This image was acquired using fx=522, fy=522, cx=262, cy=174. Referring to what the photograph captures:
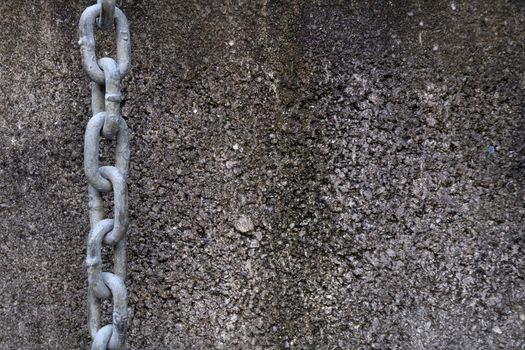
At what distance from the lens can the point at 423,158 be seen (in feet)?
3.16

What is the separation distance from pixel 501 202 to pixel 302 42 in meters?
0.47

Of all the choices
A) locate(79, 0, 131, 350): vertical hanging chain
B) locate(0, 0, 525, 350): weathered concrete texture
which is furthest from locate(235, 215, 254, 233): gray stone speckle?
locate(79, 0, 131, 350): vertical hanging chain

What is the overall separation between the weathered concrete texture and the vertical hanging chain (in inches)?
11.3

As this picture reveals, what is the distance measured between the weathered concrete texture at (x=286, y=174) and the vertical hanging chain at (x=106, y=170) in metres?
0.29

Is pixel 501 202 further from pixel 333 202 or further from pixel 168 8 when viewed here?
pixel 168 8

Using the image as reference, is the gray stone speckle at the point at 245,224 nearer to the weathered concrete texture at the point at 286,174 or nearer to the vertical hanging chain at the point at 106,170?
the weathered concrete texture at the point at 286,174

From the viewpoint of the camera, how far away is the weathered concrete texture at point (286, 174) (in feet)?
3.11

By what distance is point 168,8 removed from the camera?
38.6 inches

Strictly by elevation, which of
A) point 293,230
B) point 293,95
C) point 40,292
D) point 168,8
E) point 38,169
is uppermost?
point 168,8

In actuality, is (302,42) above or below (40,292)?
above

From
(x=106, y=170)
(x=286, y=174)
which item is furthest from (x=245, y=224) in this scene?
(x=106, y=170)

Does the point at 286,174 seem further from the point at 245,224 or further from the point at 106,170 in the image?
the point at 106,170

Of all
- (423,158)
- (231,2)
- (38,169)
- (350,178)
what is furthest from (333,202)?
(38,169)

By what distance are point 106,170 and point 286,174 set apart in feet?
1.25
